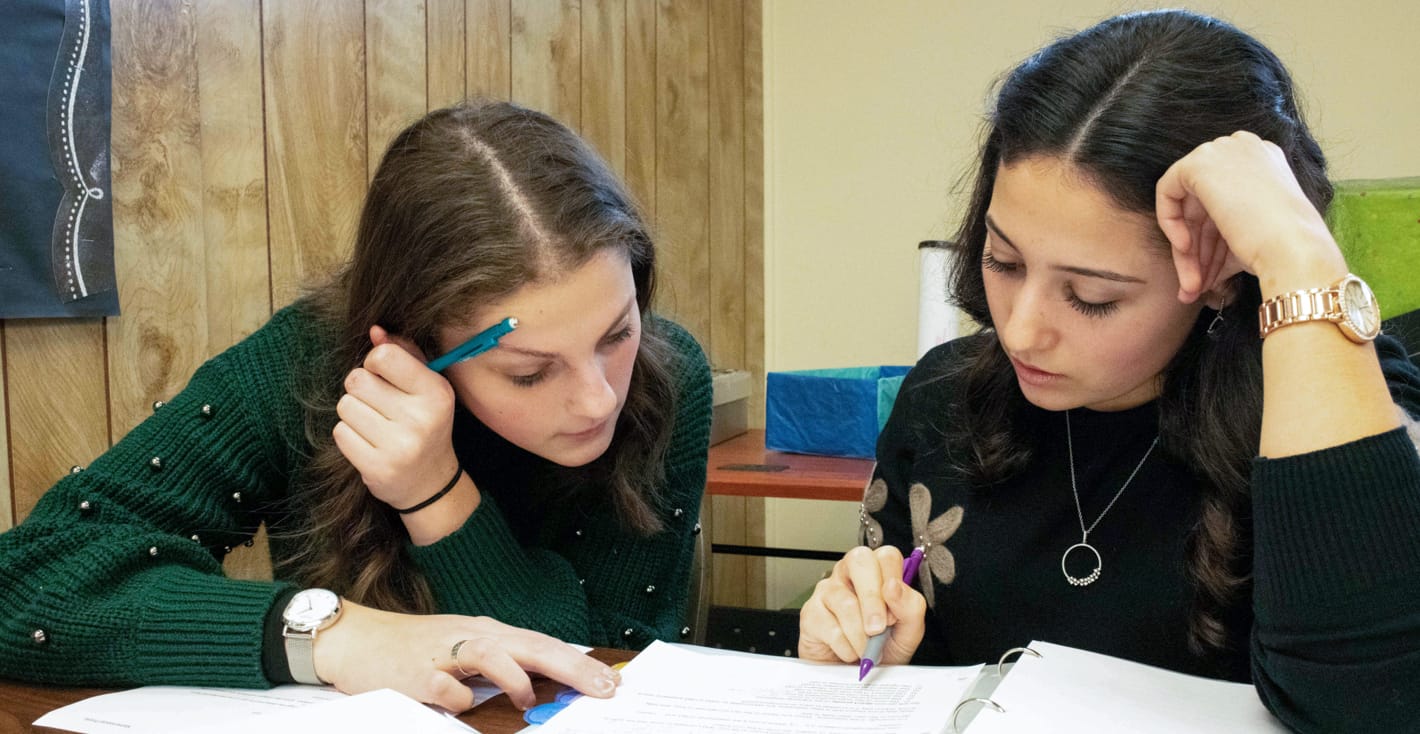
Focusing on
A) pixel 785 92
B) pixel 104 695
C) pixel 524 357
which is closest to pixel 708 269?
pixel 785 92

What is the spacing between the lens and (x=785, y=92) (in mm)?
3154

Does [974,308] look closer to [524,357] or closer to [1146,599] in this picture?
[1146,599]

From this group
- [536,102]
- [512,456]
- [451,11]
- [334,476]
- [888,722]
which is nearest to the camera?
[888,722]

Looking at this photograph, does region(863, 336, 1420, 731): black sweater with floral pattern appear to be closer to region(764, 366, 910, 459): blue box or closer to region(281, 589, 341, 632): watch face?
region(281, 589, 341, 632): watch face

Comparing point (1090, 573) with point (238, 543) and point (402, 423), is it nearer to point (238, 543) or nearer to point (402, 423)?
point (402, 423)

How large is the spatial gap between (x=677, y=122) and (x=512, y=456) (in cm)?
157

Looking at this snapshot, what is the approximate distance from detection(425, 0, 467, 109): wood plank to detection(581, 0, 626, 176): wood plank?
0.41 metres

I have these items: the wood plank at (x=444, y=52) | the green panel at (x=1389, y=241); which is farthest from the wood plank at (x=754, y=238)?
the green panel at (x=1389, y=241)

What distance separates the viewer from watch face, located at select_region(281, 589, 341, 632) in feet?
2.94

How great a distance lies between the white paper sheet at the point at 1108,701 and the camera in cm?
69

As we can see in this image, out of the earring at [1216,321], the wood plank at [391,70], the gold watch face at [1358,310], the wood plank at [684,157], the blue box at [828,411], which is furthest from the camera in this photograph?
the wood plank at [684,157]

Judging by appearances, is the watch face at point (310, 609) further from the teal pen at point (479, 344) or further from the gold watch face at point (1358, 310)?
the gold watch face at point (1358, 310)

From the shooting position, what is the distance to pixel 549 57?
2232 millimetres

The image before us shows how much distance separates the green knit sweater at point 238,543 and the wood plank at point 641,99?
118cm
